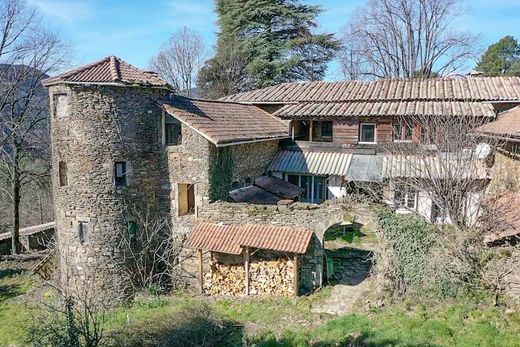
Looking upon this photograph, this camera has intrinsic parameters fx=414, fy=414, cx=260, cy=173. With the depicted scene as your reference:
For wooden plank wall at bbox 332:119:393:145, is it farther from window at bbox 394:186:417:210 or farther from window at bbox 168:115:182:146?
window at bbox 168:115:182:146

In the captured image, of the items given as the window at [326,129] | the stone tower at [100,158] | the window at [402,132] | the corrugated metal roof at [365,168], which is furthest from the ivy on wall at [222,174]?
the window at [402,132]

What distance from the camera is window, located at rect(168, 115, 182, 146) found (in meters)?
19.4

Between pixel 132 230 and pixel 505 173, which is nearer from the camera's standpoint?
pixel 132 230

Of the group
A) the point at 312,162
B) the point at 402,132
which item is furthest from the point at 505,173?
the point at 312,162

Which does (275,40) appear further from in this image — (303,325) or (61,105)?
(303,325)

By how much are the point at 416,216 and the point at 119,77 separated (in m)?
13.3

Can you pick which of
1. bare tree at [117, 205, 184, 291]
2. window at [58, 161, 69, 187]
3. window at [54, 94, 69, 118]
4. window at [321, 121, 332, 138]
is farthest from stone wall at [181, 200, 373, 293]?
window at [321, 121, 332, 138]

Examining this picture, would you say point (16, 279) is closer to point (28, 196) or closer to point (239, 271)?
point (239, 271)

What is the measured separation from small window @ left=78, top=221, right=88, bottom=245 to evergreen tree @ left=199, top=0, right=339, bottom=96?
85.9ft

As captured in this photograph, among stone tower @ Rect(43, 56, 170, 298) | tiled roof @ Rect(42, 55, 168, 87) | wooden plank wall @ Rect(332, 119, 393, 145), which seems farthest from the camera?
wooden plank wall @ Rect(332, 119, 393, 145)

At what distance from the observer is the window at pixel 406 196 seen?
21000mm

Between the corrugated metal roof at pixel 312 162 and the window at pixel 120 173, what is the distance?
930 cm

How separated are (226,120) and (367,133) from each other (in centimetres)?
940

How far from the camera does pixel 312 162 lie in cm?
2559
